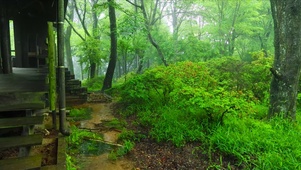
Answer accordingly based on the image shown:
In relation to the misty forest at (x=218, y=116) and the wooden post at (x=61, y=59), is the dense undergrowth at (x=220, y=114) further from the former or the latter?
the wooden post at (x=61, y=59)

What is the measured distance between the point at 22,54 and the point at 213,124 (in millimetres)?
10295

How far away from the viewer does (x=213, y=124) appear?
6047 mm

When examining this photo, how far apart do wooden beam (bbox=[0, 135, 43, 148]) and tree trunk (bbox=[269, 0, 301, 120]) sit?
6122mm

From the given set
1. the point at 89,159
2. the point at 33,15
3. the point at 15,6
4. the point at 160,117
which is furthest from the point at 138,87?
the point at 33,15

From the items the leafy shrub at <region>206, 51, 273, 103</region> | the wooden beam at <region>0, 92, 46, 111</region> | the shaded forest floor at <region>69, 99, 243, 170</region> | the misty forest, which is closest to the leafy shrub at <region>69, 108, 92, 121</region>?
the misty forest

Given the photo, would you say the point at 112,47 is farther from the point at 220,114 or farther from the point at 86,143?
the point at 220,114

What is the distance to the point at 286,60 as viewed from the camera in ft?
20.7

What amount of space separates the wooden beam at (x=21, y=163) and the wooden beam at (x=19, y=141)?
22 centimetres

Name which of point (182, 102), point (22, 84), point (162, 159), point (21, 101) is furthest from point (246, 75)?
point (21, 101)

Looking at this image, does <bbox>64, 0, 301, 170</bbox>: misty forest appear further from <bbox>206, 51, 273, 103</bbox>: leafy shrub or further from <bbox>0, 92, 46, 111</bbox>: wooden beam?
<bbox>0, 92, 46, 111</bbox>: wooden beam

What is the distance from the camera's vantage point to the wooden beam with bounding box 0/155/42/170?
335cm

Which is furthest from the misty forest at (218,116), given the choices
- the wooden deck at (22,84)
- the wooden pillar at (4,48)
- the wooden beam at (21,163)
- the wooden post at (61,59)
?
the wooden pillar at (4,48)

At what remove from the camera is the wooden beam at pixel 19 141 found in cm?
345

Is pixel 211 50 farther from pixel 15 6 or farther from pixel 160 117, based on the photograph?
pixel 15 6
